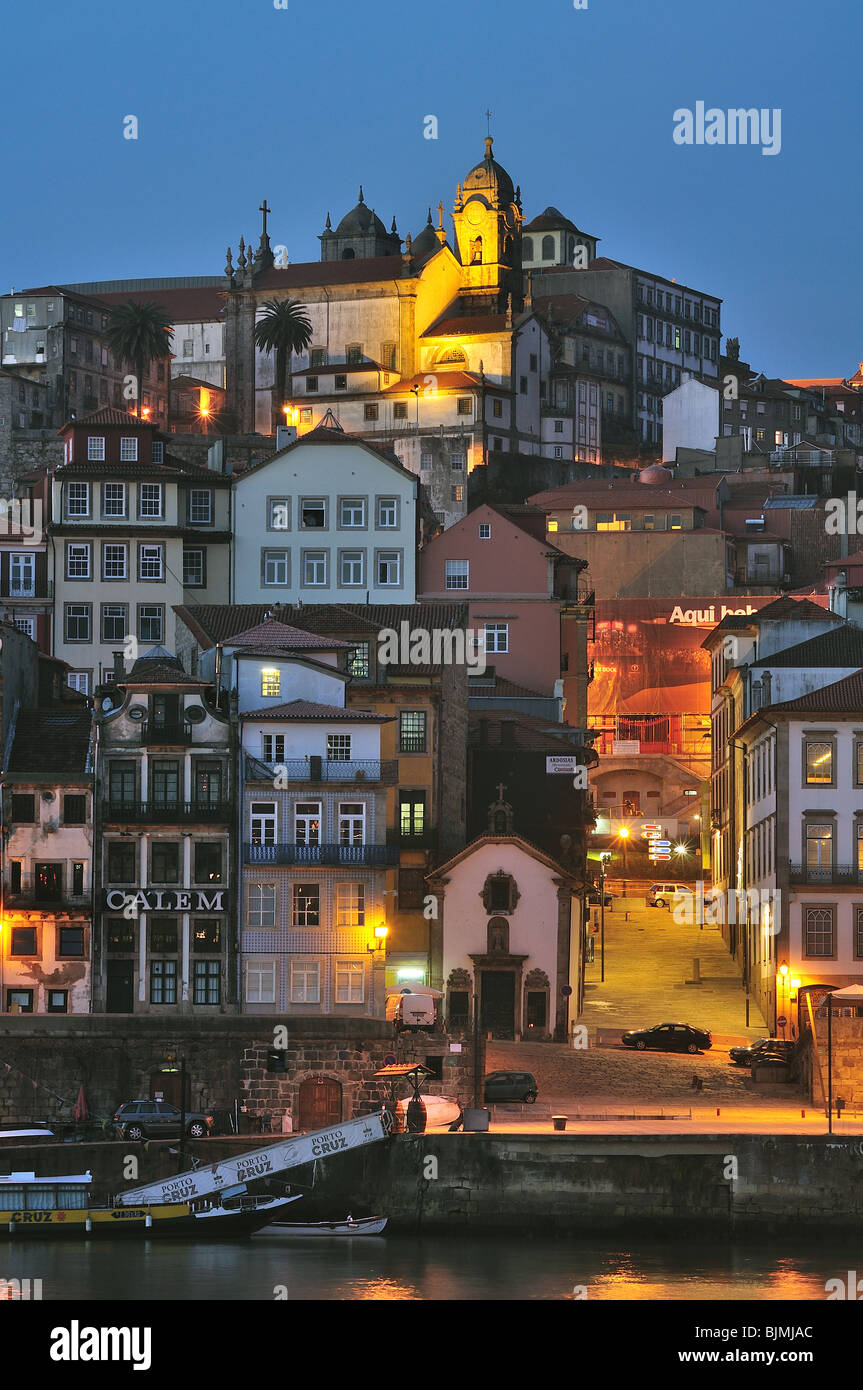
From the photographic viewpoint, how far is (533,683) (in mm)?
112062

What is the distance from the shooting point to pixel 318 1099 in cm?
7738

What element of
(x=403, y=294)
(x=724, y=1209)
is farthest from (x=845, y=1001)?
(x=403, y=294)

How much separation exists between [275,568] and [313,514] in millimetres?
2765

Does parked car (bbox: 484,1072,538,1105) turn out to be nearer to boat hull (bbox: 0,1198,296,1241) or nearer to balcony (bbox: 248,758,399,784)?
boat hull (bbox: 0,1198,296,1241)

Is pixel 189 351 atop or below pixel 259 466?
atop

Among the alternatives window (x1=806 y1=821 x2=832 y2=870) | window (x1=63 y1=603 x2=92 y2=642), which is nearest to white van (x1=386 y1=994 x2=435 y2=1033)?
window (x1=806 y1=821 x2=832 y2=870)

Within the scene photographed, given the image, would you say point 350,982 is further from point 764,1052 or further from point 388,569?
point 388,569

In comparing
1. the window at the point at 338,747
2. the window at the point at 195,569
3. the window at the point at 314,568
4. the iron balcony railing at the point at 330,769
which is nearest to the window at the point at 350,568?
the window at the point at 314,568

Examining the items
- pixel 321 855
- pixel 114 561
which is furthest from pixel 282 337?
pixel 321 855

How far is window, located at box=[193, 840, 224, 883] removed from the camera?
82625mm

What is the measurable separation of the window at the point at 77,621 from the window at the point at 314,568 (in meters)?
9.12

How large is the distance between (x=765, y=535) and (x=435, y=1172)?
95.9 metres
